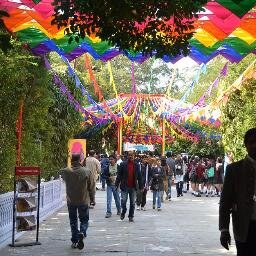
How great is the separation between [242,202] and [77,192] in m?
4.77

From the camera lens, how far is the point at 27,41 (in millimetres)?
13148

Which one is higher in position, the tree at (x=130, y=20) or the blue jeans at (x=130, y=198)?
the tree at (x=130, y=20)

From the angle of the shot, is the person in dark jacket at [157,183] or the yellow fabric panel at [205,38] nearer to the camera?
the yellow fabric panel at [205,38]

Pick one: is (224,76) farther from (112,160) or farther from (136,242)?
(136,242)

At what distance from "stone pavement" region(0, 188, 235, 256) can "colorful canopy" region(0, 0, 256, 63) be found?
3.61 m

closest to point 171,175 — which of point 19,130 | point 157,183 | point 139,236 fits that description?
point 157,183

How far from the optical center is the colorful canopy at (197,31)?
11023mm

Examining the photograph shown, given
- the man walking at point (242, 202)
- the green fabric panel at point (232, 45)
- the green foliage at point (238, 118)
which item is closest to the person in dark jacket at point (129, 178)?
the green fabric panel at point (232, 45)

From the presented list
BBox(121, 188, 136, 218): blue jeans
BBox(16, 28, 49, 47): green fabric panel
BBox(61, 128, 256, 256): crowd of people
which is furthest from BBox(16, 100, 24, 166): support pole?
BBox(121, 188, 136, 218): blue jeans

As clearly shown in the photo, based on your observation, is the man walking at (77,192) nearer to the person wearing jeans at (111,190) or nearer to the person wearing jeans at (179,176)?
the person wearing jeans at (111,190)

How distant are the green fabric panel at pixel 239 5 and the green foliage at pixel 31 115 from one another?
156 inches

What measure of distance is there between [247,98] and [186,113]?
47.2 feet

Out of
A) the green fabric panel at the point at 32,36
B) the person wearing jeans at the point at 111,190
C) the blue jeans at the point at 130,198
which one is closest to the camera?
the green fabric panel at the point at 32,36

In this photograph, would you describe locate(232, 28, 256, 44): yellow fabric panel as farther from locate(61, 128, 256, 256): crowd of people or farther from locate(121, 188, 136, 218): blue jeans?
locate(121, 188, 136, 218): blue jeans
